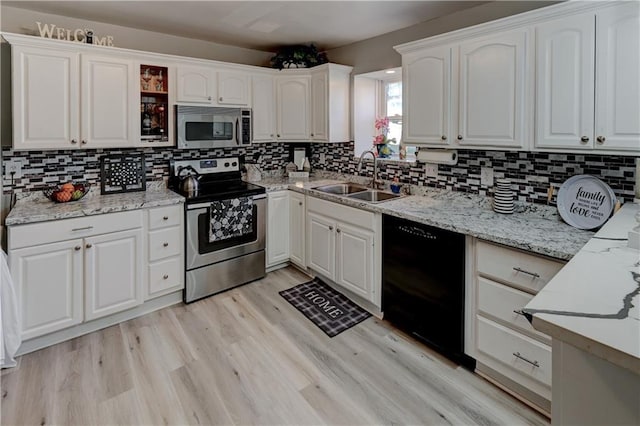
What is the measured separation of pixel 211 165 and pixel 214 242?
0.98m

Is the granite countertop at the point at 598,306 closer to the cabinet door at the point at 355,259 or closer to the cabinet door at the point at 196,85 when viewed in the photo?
the cabinet door at the point at 355,259

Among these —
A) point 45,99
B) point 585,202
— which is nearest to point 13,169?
point 45,99

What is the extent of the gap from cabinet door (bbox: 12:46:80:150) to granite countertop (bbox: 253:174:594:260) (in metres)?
1.98

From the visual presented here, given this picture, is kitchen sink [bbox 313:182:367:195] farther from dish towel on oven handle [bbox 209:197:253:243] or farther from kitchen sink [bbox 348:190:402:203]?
dish towel on oven handle [bbox 209:197:253:243]

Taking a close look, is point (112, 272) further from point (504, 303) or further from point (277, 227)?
point (504, 303)

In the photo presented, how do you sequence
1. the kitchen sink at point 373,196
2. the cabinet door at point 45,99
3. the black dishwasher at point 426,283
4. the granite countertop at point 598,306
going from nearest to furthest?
the granite countertop at point 598,306 → the black dishwasher at point 426,283 → the cabinet door at point 45,99 → the kitchen sink at point 373,196

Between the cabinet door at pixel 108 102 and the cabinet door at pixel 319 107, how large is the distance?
5.53 feet

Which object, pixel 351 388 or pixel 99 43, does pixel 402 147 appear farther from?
pixel 99 43

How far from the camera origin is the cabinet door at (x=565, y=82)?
1.91 meters

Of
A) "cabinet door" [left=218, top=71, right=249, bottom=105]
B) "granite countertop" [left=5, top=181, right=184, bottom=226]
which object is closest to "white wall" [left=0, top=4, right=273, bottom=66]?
"cabinet door" [left=218, top=71, right=249, bottom=105]

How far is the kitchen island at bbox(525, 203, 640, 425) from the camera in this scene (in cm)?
83


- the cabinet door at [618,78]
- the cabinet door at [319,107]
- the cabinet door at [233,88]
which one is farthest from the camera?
the cabinet door at [319,107]

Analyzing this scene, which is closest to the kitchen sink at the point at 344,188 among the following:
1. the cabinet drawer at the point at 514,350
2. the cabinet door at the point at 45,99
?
the cabinet drawer at the point at 514,350

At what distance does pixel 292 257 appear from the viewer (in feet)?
12.4
